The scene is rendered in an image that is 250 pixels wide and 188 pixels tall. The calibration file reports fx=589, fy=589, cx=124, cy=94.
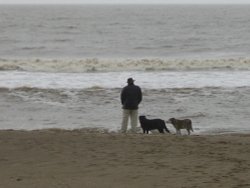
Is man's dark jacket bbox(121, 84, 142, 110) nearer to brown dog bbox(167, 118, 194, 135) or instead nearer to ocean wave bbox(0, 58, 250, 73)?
brown dog bbox(167, 118, 194, 135)

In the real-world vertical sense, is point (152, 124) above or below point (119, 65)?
below

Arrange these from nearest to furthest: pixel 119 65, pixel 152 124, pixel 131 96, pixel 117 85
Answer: pixel 152 124, pixel 131 96, pixel 117 85, pixel 119 65

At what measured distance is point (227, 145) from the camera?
36.3ft

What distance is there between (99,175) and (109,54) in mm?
34976

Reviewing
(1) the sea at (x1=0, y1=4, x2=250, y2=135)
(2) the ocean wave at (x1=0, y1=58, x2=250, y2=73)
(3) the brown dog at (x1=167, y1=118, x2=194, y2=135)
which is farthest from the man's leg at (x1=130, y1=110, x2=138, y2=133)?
(2) the ocean wave at (x1=0, y1=58, x2=250, y2=73)

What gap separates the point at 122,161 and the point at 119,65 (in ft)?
81.1

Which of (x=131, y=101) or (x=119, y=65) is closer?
(x=131, y=101)

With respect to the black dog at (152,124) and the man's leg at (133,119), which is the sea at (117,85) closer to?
the man's leg at (133,119)

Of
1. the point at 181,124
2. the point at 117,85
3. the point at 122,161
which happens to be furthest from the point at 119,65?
the point at 122,161

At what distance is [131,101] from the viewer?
1400 centimetres

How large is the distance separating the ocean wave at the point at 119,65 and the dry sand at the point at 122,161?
19595 mm

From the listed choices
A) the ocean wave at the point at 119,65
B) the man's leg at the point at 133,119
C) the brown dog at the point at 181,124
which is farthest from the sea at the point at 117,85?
the brown dog at the point at 181,124

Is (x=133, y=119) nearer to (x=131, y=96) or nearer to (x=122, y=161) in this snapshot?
(x=131, y=96)

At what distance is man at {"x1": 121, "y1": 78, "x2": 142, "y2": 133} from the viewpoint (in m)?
14.0
